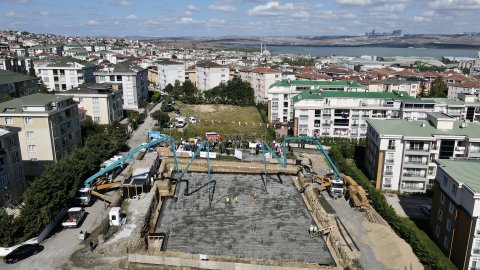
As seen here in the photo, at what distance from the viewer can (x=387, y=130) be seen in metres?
28.8

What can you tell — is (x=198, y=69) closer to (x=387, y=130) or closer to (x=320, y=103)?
(x=320, y=103)

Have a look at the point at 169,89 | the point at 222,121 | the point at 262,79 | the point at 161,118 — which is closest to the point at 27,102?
the point at 161,118

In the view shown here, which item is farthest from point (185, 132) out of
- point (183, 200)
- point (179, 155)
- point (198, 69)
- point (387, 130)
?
point (198, 69)

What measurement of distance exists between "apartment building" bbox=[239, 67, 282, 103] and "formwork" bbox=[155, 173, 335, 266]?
32373mm

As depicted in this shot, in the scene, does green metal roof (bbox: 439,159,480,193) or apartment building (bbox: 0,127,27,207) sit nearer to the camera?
green metal roof (bbox: 439,159,480,193)

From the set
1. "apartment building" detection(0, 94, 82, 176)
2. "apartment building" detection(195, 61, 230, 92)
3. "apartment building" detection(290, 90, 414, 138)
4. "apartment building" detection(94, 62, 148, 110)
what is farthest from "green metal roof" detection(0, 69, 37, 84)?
"apartment building" detection(290, 90, 414, 138)

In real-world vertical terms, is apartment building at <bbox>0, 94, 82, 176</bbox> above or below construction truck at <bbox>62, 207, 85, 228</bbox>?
above

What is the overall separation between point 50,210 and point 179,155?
49.9 ft

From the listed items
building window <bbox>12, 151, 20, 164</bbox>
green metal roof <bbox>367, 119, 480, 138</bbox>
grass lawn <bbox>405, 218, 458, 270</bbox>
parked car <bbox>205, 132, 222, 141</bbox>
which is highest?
green metal roof <bbox>367, 119, 480, 138</bbox>

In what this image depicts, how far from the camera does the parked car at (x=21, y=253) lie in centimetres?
1825

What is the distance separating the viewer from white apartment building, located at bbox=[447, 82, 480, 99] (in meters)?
56.2

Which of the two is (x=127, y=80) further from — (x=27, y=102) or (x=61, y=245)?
(x=61, y=245)

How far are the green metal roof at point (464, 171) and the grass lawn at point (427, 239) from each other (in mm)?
4041

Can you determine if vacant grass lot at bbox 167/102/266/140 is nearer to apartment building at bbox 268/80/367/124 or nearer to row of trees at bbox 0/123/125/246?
apartment building at bbox 268/80/367/124
